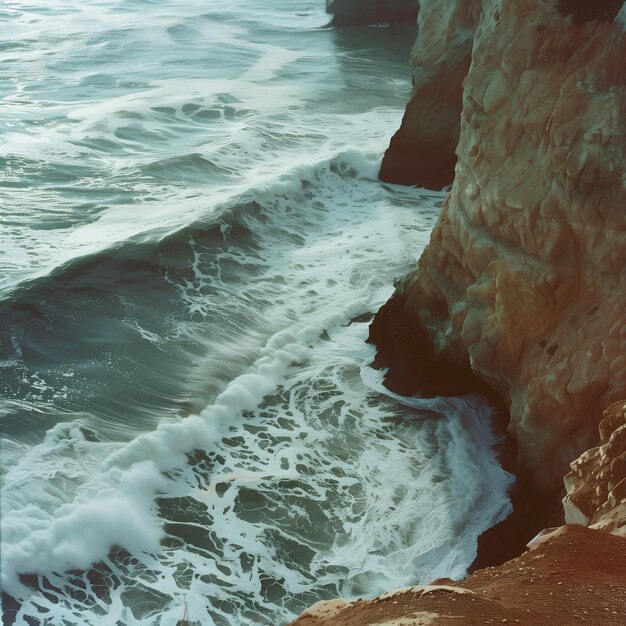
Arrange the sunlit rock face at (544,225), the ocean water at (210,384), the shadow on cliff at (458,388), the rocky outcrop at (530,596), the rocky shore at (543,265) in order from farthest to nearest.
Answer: the ocean water at (210,384)
the shadow on cliff at (458,388)
the sunlit rock face at (544,225)
the rocky shore at (543,265)
the rocky outcrop at (530,596)

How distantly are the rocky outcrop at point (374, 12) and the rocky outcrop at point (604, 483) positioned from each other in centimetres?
2860

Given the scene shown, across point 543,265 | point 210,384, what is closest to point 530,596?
point 543,265

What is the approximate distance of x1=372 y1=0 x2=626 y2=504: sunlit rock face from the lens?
5.99 meters

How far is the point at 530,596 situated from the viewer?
371 cm

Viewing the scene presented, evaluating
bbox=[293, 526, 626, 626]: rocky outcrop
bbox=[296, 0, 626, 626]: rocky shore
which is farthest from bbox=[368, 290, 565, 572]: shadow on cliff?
bbox=[293, 526, 626, 626]: rocky outcrop

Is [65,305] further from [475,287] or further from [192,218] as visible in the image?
[475,287]

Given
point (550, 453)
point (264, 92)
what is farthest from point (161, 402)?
point (264, 92)

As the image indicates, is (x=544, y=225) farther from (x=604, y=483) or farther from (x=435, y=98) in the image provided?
(x=435, y=98)

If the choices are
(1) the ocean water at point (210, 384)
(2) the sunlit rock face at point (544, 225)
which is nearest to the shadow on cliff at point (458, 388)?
(1) the ocean water at point (210, 384)

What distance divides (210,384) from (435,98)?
712 cm

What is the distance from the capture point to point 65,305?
10266mm

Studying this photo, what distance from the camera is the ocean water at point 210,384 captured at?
6.46 metres

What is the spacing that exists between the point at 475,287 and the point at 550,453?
1.63 metres

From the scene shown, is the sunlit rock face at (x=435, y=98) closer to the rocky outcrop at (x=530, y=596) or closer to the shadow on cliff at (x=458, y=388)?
the shadow on cliff at (x=458, y=388)
